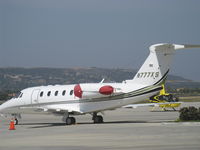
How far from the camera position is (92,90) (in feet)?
92.2

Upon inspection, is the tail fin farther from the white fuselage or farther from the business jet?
the white fuselage

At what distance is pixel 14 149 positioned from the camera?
1614 centimetres

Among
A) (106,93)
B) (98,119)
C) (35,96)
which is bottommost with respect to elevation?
(98,119)

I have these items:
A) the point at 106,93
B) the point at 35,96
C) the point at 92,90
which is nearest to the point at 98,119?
the point at 92,90

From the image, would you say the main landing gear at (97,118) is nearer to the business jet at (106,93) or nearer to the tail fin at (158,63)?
the business jet at (106,93)

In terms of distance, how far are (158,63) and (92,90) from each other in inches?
164

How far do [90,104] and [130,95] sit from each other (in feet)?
8.79

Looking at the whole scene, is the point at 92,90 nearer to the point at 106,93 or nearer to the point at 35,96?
the point at 106,93

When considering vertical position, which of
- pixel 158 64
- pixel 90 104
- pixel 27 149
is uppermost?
pixel 158 64

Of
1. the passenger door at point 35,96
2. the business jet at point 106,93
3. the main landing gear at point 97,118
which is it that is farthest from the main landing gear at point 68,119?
the passenger door at point 35,96

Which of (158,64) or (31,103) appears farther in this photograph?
(31,103)

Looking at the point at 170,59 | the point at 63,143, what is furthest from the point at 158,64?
the point at 63,143

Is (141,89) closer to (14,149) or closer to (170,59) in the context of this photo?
(170,59)

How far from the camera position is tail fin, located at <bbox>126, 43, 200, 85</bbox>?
2684cm
